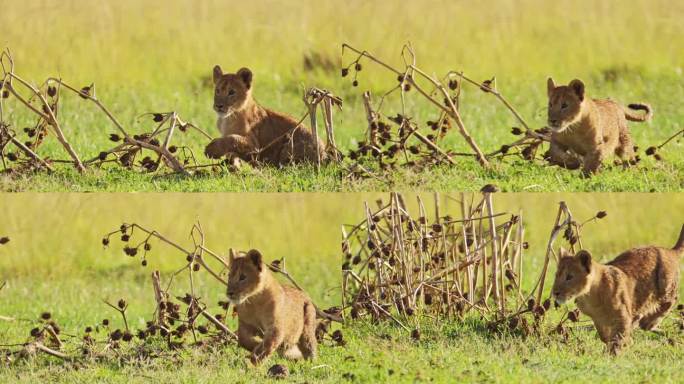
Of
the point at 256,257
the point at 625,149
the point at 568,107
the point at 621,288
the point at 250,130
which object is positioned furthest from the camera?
the point at 625,149

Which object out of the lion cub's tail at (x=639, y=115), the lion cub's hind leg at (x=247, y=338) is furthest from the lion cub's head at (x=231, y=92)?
the lion cub's tail at (x=639, y=115)

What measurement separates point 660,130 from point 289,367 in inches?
274

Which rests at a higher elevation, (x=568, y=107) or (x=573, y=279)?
(x=568, y=107)

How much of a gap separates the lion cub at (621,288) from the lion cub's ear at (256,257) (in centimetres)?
234

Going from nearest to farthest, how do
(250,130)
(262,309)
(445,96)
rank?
(262,309)
(250,130)
(445,96)

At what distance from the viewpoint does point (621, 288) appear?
1182cm

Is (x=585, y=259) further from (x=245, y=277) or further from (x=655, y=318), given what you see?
(x=245, y=277)

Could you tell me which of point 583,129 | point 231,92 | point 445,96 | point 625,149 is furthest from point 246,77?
point 625,149

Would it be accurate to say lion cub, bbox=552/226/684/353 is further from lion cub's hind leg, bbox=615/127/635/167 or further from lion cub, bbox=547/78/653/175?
lion cub's hind leg, bbox=615/127/635/167

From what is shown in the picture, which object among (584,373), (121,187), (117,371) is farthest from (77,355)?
(584,373)

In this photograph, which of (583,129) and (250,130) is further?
(250,130)

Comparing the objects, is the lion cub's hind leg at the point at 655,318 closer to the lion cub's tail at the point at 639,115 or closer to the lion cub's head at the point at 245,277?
the lion cub's tail at the point at 639,115

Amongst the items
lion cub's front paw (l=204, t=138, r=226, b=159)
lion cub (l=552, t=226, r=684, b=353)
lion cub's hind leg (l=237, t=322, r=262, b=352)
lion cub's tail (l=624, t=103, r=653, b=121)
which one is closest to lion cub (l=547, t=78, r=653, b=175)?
lion cub's tail (l=624, t=103, r=653, b=121)

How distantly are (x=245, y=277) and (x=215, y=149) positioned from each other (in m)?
1.77
